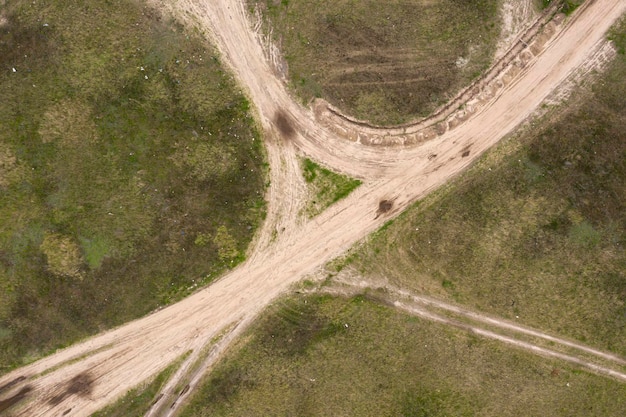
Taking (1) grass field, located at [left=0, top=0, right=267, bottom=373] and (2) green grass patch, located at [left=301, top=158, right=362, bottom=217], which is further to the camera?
(2) green grass patch, located at [left=301, top=158, right=362, bottom=217]

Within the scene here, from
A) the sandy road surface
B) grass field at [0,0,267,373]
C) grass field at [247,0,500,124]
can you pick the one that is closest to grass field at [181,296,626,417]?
the sandy road surface

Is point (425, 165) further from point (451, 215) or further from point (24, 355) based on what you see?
Result: point (24, 355)

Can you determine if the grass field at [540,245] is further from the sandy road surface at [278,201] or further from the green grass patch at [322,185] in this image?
the green grass patch at [322,185]

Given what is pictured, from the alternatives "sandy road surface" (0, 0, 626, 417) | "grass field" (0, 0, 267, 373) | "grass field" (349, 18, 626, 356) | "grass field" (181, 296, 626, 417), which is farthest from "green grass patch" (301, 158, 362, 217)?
"grass field" (181, 296, 626, 417)

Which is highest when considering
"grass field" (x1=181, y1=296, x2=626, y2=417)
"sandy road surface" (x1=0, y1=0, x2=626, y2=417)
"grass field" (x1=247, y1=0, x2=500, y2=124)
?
"grass field" (x1=247, y1=0, x2=500, y2=124)

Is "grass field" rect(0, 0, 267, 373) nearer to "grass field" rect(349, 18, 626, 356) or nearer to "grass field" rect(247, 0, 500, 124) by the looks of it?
"grass field" rect(247, 0, 500, 124)

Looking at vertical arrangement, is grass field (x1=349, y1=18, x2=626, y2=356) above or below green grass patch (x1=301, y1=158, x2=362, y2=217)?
below

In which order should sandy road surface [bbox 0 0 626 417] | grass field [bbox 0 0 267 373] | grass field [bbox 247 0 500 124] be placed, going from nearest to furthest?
grass field [bbox 0 0 267 373] < sandy road surface [bbox 0 0 626 417] < grass field [bbox 247 0 500 124]

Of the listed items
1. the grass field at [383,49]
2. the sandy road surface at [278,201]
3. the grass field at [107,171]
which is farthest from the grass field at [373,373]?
the grass field at [383,49]

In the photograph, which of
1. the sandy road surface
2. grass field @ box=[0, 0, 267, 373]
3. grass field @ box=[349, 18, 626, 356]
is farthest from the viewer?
grass field @ box=[349, 18, 626, 356]
